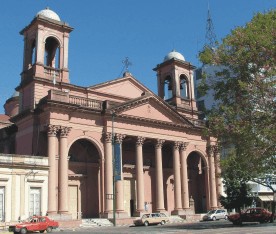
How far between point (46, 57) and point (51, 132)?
11.2 m

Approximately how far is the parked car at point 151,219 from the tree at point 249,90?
62.0ft

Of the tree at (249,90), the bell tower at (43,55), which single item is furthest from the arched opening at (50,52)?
the tree at (249,90)

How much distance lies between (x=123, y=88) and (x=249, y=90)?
101 feet

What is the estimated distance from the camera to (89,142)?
145 ft

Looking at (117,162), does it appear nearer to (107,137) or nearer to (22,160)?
(107,137)

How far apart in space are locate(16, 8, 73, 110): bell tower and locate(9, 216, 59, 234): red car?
43.9 ft

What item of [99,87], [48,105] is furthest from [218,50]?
[99,87]

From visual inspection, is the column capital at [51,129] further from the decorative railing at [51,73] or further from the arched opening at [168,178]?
the arched opening at [168,178]

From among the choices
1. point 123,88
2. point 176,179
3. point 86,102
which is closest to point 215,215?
point 176,179

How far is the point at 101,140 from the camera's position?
A: 4181 cm

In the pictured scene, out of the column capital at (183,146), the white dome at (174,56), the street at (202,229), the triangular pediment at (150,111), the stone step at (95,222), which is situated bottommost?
the street at (202,229)

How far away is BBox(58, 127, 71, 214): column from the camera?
37.3 m

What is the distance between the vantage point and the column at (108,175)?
40.0 meters

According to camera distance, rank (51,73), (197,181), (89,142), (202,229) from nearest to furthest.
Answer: (202,229)
(51,73)
(89,142)
(197,181)
